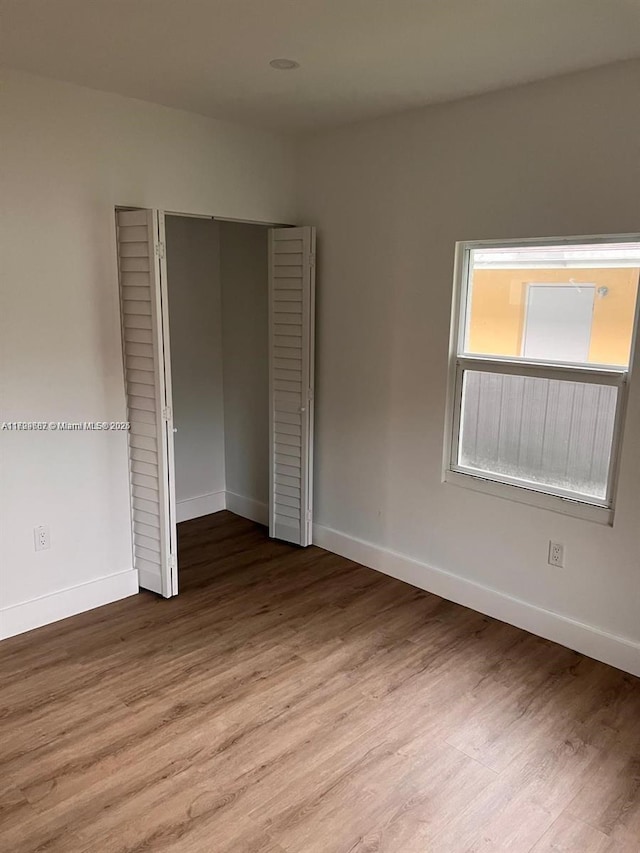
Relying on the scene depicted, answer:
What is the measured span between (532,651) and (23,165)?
3176mm

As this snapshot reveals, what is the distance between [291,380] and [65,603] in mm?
1764

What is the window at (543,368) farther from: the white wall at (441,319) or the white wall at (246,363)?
the white wall at (246,363)

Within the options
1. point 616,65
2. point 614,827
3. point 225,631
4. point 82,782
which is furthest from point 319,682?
point 616,65

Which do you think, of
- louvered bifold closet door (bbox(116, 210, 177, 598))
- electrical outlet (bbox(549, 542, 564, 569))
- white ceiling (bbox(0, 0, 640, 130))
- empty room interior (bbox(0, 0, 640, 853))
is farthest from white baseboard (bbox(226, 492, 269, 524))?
white ceiling (bbox(0, 0, 640, 130))

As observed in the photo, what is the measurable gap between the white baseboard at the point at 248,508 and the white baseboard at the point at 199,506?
7 centimetres

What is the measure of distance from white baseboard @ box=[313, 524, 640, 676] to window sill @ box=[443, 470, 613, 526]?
50cm

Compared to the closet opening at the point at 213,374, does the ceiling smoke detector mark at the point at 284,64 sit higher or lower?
higher

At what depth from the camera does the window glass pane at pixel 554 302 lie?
2705mm

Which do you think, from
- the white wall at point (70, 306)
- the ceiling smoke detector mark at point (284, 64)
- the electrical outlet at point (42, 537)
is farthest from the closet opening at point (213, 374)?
the ceiling smoke detector mark at point (284, 64)

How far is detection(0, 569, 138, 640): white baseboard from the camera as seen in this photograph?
306 cm

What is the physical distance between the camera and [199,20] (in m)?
2.13

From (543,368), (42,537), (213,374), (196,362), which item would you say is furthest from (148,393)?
(543,368)

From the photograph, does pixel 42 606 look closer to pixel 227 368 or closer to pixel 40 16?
pixel 227 368

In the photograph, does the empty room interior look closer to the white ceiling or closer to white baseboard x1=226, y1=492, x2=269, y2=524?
the white ceiling
